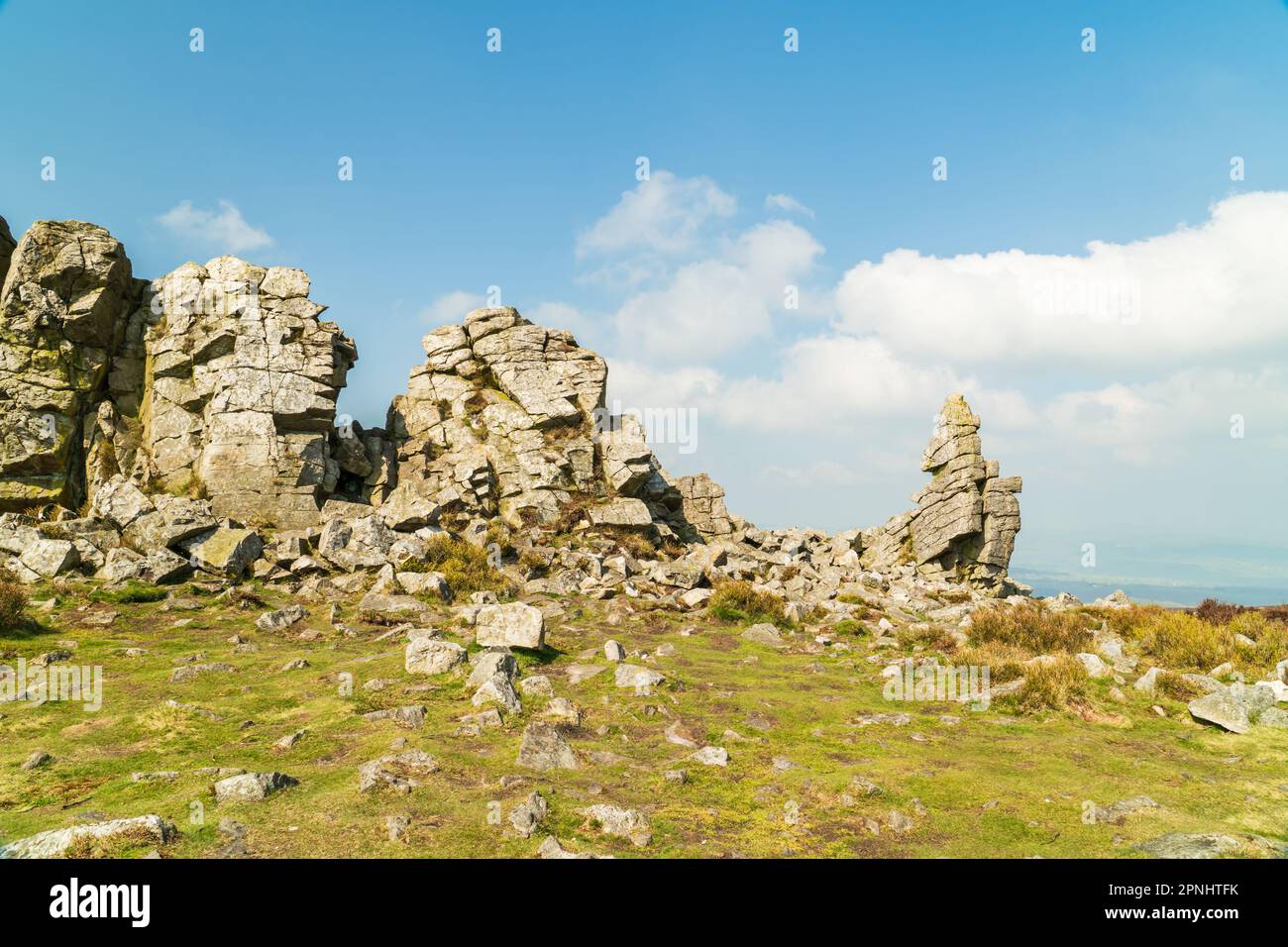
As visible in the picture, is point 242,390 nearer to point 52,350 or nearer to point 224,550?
point 52,350

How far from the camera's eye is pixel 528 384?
124 feet

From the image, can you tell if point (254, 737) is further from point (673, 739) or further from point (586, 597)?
point (586, 597)

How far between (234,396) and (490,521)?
1321 centimetres

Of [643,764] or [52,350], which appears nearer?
[643,764]

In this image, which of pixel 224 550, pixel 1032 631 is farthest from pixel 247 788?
pixel 1032 631

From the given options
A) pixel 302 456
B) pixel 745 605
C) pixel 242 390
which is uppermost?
pixel 242 390

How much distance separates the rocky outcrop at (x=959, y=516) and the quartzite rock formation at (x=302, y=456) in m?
0.12

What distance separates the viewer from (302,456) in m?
30.6

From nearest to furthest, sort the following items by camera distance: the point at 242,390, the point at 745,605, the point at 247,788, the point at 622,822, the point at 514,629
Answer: the point at 622,822 → the point at 247,788 → the point at 514,629 → the point at 745,605 → the point at 242,390

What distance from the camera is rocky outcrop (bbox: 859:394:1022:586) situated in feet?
126

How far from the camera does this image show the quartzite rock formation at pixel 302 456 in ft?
80.5

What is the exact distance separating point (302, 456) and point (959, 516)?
35.4 metres

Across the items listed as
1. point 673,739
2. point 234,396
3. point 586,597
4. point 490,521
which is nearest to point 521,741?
point 673,739
